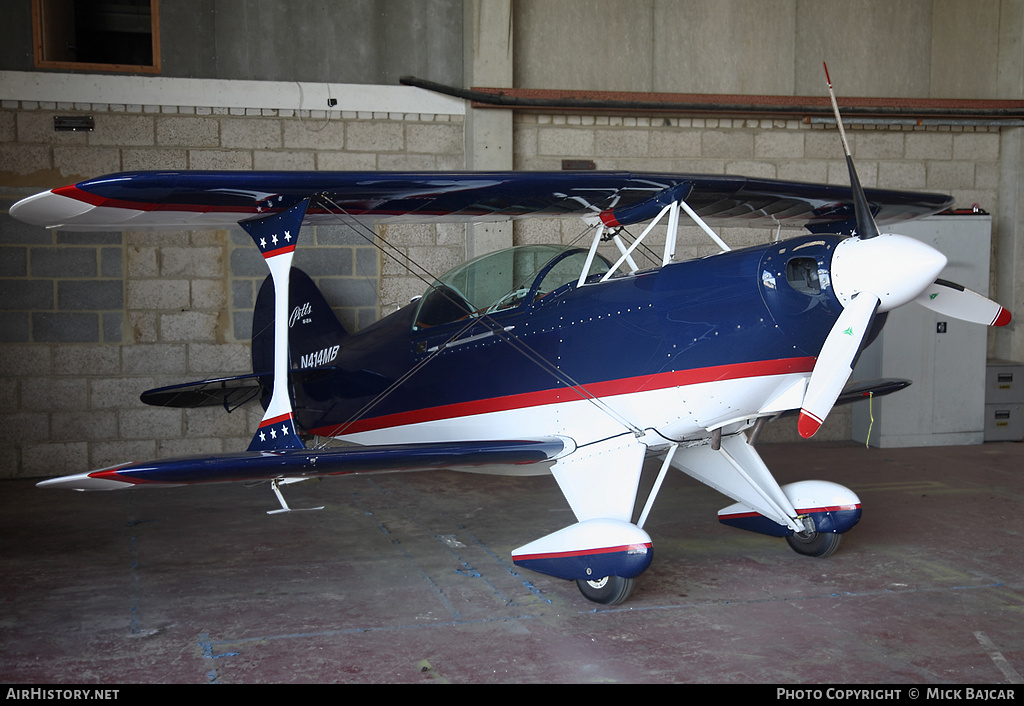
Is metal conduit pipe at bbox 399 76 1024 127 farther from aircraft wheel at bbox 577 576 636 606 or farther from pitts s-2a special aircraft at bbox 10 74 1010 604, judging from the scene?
A: aircraft wheel at bbox 577 576 636 606

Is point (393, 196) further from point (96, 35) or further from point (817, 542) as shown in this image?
point (96, 35)

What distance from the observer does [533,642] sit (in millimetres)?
3539

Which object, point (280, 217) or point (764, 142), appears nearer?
Result: point (280, 217)

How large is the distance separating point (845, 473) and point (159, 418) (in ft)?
19.4

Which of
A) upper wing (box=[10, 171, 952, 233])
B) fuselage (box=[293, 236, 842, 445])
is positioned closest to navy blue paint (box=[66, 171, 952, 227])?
upper wing (box=[10, 171, 952, 233])

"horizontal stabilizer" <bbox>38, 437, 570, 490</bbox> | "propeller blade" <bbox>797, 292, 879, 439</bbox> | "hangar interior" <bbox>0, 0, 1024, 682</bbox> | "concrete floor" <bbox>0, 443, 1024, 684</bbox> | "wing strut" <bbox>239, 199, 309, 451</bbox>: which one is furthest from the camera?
"hangar interior" <bbox>0, 0, 1024, 682</bbox>

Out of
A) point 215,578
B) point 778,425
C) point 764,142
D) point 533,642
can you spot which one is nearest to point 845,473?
point 778,425

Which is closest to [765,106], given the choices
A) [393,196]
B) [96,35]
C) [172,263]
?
[393,196]

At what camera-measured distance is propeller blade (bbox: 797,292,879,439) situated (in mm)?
3568

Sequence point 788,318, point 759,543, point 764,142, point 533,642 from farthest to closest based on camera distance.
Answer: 1. point 764,142
2. point 759,543
3. point 788,318
4. point 533,642

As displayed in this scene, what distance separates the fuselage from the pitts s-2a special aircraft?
1 centimetres

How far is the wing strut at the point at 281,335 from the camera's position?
417 centimetres

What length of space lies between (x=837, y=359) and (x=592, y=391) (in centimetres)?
127

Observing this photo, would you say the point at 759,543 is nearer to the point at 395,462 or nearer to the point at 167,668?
the point at 395,462
